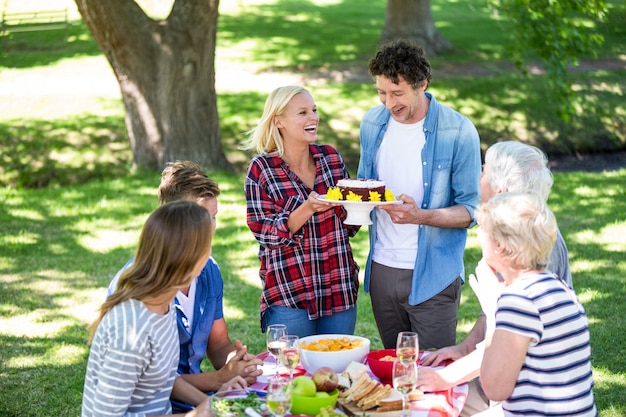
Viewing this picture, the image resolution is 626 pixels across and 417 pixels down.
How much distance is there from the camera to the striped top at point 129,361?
10.6ft

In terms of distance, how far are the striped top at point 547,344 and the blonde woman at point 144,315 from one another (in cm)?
127

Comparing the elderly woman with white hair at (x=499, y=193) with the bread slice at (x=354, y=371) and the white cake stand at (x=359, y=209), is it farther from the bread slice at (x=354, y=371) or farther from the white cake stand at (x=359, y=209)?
the white cake stand at (x=359, y=209)

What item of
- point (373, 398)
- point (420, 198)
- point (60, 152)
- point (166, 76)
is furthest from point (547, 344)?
point (60, 152)

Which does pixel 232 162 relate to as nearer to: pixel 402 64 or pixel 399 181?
pixel 399 181

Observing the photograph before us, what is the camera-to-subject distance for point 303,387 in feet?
10.8

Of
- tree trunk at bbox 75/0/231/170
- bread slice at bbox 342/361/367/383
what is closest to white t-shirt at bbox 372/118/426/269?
bread slice at bbox 342/361/367/383

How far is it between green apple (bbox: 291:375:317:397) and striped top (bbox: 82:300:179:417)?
1.87 ft

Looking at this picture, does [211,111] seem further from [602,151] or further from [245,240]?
[602,151]

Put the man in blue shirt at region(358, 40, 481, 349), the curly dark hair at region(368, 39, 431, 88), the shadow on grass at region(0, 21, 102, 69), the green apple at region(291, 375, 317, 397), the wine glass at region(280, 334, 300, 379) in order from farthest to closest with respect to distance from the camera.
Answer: the shadow on grass at region(0, 21, 102, 69) < the man in blue shirt at region(358, 40, 481, 349) < the curly dark hair at region(368, 39, 431, 88) < the wine glass at region(280, 334, 300, 379) < the green apple at region(291, 375, 317, 397)

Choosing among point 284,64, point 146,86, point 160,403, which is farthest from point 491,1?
point 160,403

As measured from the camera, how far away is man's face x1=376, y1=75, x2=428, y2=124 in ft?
15.2

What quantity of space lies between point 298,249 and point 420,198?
0.79 metres

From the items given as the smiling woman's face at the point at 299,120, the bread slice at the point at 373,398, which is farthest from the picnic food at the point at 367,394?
the smiling woman's face at the point at 299,120

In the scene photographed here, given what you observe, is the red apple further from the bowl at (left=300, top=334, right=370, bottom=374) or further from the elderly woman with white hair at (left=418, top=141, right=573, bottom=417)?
the elderly woman with white hair at (left=418, top=141, right=573, bottom=417)
